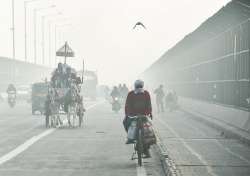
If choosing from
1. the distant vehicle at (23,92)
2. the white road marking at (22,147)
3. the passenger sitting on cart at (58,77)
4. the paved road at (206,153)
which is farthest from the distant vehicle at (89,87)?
the white road marking at (22,147)

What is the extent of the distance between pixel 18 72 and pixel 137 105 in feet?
230

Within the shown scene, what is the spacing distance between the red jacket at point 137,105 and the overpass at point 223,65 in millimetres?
6485

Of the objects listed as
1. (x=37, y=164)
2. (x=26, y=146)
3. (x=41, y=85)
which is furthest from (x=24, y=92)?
(x=37, y=164)

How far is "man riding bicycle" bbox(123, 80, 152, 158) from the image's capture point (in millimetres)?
15891

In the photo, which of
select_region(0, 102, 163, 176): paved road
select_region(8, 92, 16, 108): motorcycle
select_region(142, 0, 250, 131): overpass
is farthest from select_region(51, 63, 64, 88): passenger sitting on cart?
select_region(8, 92, 16, 108): motorcycle

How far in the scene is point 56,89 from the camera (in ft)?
96.5

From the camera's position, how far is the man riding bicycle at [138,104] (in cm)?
1589

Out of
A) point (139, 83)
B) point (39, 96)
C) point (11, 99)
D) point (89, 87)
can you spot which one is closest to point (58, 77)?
point (39, 96)

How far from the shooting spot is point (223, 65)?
32.5m

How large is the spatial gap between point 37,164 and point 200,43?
28.4m

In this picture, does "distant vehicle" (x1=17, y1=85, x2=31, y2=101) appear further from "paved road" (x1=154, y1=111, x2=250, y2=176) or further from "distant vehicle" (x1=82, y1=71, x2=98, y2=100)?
"paved road" (x1=154, y1=111, x2=250, y2=176)

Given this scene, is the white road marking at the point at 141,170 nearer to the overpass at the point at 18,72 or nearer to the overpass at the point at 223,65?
the overpass at the point at 223,65

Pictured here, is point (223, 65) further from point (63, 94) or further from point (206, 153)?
point (206, 153)

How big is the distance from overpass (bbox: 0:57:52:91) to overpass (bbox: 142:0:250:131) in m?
31.9
